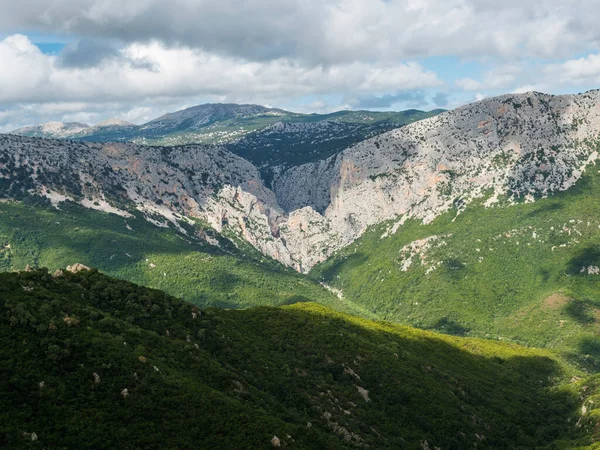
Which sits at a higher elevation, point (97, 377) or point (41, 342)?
point (41, 342)

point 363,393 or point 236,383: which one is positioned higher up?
point 236,383

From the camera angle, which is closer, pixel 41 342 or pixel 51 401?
pixel 51 401

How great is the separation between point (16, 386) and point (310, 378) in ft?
183

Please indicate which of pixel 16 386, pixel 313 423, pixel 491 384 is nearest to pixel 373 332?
pixel 491 384

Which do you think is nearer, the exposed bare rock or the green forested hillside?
the green forested hillside

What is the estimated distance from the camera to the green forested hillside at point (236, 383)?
5619 cm

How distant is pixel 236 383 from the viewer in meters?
75.3

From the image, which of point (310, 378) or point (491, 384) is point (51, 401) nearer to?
point (310, 378)

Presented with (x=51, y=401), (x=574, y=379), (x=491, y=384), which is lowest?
(x=574, y=379)

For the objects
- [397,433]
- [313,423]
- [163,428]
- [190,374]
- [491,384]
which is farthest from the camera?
[491,384]

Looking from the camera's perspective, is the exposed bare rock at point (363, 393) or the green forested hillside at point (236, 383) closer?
the green forested hillside at point (236, 383)

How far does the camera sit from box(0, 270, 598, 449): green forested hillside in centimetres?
5619

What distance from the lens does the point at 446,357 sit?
145 m

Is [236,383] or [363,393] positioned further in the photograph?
[363,393]
